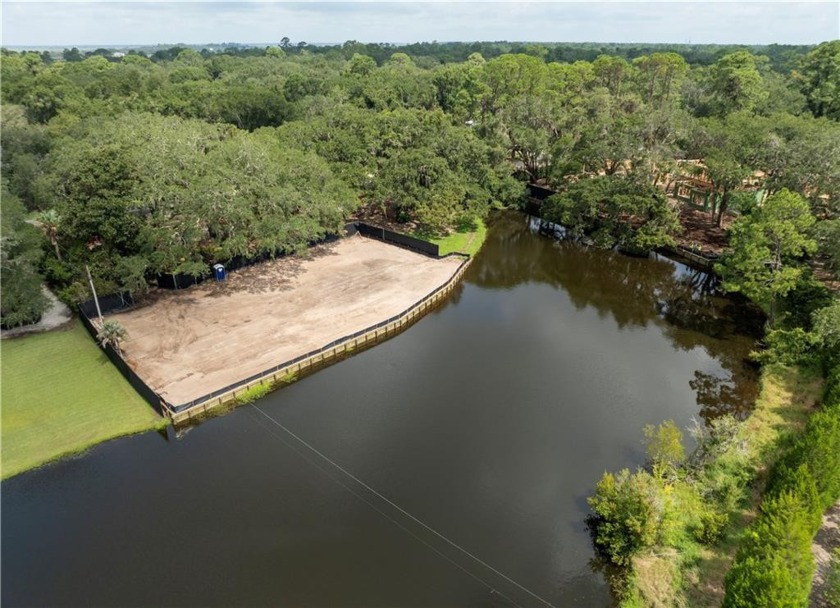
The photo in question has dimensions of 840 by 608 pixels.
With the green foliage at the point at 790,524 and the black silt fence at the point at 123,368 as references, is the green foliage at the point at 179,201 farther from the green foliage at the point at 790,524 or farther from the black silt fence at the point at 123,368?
the green foliage at the point at 790,524

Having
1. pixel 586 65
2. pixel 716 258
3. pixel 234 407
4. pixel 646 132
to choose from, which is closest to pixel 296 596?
pixel 234 407

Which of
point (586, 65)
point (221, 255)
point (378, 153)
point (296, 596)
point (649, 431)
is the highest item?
point (586, 65)

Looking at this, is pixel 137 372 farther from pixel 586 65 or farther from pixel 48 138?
pixel 586 65

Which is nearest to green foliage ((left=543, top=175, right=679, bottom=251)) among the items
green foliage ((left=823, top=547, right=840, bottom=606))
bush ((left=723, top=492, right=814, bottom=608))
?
bush ((left=723, top=492, right=814, bottom=608))

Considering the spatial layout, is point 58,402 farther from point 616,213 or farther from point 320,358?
point 616,213

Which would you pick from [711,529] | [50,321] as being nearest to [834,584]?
[711,529]

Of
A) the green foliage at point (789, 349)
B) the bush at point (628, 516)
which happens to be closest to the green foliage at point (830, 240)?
the green foliage at point (789, 349)

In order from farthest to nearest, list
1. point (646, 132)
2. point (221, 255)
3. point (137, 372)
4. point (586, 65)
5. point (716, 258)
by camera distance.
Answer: point (586, 65), point (646, 132), point (716, 258), point (221, 255), point (137, 372)

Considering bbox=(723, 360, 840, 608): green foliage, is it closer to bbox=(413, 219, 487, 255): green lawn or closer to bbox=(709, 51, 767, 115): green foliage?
bbox=(413, 219, 487, 255): green lawn
